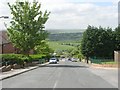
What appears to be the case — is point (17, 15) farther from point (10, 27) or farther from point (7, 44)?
point (7, 44)

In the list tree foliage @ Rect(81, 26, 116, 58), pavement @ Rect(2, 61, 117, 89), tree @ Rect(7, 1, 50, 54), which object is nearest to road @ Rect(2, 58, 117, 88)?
pavement @ Rect(2, 61, 117, 89)

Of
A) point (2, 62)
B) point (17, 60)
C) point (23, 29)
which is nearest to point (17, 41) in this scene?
point (23, 29)

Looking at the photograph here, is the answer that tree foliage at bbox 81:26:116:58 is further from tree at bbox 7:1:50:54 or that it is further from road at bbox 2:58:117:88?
road at bbox 2:58:117:88

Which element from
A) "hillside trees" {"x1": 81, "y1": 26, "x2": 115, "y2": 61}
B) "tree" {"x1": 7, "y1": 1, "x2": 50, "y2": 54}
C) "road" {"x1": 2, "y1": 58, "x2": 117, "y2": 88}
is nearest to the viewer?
"road" {"x1": 2, "y1": 58, "x2": 117, "y2": 88}

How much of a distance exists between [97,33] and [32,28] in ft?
65.8

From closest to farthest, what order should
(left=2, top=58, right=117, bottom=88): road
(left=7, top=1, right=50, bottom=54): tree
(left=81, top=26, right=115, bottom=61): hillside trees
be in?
(left=2, top=58, right=117, bottom=88): road, (left=7, top=1, right=50, bottom=54): tree, (left=81, top=26, right=115, bottom=61): hillside trees

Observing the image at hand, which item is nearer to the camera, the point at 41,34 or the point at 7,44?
the point at 41,34

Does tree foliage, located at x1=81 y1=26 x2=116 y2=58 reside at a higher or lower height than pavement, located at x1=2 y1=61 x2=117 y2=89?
higher

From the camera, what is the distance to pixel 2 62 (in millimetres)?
49688

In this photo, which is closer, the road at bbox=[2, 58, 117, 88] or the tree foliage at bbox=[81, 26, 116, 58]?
the road at bbox=[2, 58, 117, 88]

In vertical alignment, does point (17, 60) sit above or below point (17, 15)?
below

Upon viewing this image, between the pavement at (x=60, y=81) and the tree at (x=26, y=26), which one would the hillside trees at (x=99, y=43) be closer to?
the tree at (x=26, y=26)

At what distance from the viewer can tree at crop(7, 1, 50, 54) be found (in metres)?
67.8

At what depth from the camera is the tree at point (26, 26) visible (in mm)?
67812
